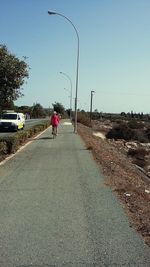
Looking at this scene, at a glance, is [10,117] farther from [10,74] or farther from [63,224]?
[63,224]

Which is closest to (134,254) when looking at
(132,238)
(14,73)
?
(132,238)

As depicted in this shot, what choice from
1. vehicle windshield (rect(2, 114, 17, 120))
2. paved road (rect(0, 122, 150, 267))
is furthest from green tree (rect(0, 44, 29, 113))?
vehicle windshield (rect(2, 114, 17, 120))

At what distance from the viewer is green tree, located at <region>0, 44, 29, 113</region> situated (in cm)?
1772

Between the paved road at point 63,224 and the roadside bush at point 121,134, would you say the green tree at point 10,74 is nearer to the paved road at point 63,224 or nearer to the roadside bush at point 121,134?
the paved road at point 63,224

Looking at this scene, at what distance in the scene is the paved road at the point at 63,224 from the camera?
641 centimetres

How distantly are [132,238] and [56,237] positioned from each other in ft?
3.67

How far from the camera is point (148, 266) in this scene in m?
6.11

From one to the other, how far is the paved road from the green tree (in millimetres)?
4488

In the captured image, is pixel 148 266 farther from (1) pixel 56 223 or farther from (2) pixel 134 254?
(1) pixel 56 223

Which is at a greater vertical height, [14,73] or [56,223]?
[14,73]

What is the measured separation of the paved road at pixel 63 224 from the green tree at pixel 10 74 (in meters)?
4.49

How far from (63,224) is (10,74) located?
10.5m

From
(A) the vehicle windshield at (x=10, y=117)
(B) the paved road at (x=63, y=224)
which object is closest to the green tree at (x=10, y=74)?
(B) the paved road at (x=63, y=224)

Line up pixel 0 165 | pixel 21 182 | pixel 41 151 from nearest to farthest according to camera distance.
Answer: pixel 21 182 < pixel 0 165 < pixel 41 151
